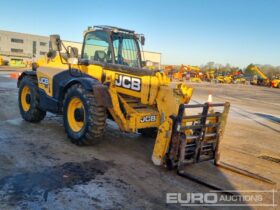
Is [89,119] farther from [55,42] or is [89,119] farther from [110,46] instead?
[55,42]

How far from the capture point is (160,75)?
6.02 meters

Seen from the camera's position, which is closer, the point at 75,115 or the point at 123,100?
the point at 123,100

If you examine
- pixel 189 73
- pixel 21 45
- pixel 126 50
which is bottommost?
pixel 189 73

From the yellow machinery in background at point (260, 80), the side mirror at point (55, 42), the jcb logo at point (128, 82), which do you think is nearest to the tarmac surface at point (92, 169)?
the jcb logo at point (128, 82)

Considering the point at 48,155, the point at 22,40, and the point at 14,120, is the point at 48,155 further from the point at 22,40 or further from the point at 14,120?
the point at 22,40

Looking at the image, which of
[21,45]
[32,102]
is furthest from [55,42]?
[21,45]

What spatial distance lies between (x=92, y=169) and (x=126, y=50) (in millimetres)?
3065

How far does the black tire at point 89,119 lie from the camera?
229 inches

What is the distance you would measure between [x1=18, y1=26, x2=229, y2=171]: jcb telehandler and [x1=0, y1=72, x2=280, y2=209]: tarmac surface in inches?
15.5

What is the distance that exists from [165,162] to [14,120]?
4.83 meters

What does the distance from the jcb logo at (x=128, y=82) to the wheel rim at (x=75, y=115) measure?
89 centimetres

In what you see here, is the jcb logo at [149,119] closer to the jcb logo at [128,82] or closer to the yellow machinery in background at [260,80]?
the jcb logo at [128,82]

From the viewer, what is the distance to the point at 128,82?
6.09m

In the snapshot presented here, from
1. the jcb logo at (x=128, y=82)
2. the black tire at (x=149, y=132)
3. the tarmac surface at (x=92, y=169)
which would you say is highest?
the jcb logo at (x=128, y=82)
